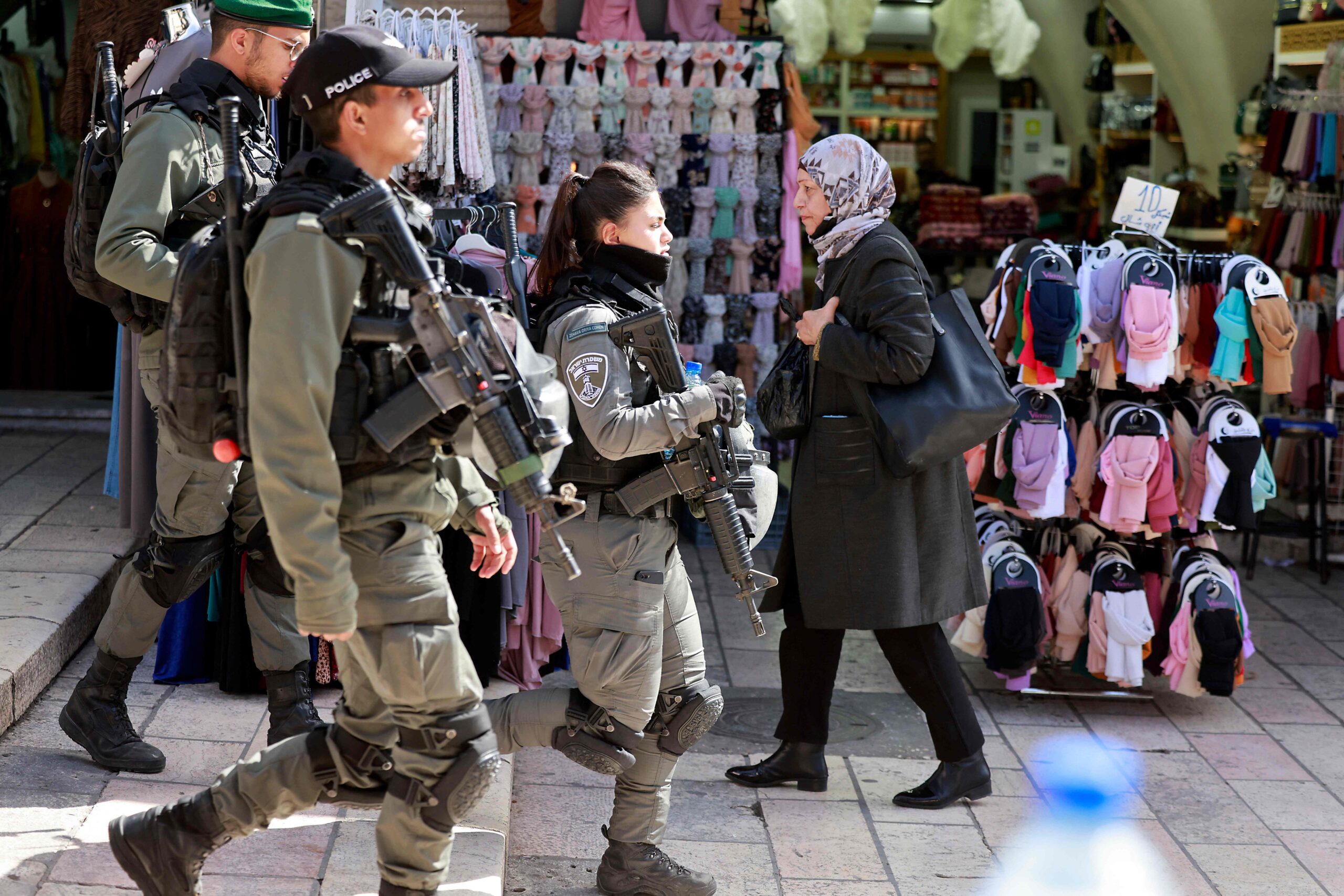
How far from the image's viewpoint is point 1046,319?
4.85 m

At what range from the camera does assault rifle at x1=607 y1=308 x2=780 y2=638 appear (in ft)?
10.7

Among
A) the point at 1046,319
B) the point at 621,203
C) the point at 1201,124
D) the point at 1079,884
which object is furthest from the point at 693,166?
the point at 1201,124

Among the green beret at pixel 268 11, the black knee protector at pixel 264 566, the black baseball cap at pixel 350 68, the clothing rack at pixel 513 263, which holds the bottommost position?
the black knee protector at pixel 264 566

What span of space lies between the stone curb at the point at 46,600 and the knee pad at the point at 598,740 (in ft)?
5.23

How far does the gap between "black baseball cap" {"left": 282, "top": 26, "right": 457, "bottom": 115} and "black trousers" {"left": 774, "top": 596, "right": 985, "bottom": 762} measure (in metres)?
2.21

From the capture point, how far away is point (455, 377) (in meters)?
→ 2.49

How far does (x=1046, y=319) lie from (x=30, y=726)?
3.44m

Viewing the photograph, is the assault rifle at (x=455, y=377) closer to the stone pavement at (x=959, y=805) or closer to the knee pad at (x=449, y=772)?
the knee pad at (x=449, y=772)

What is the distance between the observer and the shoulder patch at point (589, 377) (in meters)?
3.24

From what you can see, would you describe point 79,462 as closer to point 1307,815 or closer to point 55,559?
point 55,559

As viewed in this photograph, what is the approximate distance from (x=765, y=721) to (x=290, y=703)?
6.00 feet

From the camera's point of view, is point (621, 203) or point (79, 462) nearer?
point (621, 203)

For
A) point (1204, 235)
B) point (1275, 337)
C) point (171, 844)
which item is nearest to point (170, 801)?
point (171, 844)

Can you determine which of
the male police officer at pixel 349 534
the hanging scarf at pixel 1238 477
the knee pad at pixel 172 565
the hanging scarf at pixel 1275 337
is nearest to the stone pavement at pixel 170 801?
the male police officer at pixel 349 534
